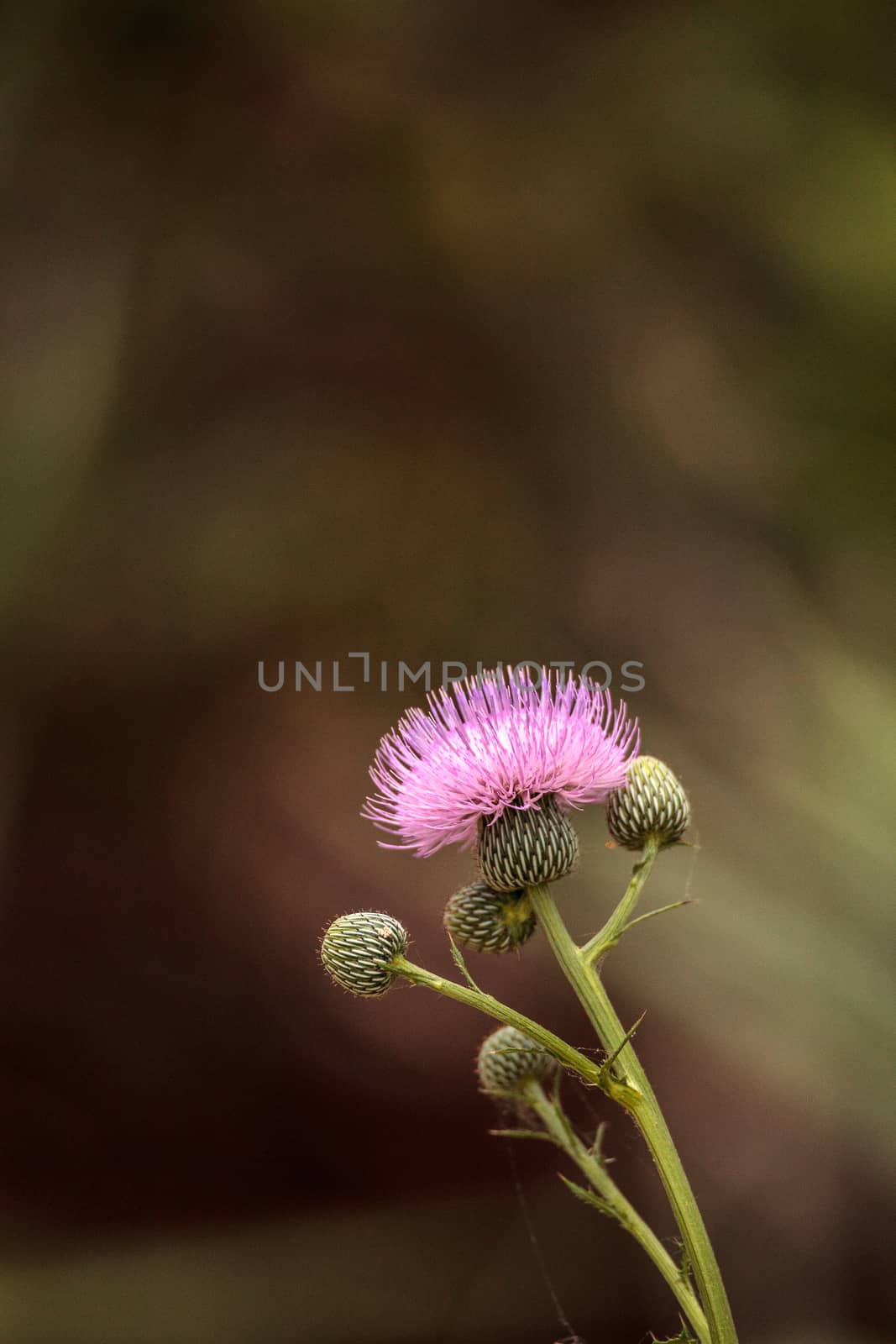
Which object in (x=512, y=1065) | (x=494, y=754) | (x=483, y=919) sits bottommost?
(x=512, y=1065)

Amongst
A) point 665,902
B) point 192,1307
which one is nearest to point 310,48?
point 665,902

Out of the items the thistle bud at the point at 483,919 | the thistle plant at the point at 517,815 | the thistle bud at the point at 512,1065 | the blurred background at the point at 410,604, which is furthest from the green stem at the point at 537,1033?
the blurred background at the point at 410,604

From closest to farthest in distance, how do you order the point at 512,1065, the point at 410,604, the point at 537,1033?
the point at 537,1033 < the point at 512,1065 < the point at 410,604

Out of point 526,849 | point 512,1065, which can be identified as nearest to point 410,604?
point 512,1065

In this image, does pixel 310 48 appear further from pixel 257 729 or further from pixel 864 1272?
pixel 864 1272

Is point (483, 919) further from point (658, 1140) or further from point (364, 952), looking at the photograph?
point (658, 1140)

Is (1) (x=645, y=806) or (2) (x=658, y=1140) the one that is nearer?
(2) (x=658, y=1140)

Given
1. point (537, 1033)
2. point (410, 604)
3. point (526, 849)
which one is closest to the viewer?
point (537, 1033)
